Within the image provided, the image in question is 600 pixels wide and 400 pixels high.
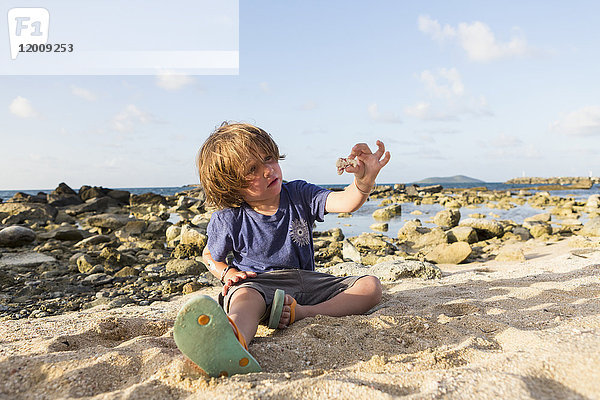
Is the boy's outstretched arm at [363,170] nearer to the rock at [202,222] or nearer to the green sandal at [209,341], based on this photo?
the green sandal at [209,341]

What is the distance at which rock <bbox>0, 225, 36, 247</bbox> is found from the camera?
287 inches

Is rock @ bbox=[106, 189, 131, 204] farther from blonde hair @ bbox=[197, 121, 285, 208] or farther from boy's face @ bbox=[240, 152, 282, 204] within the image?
boy's face @ bbox=[240, 152, 282, 204]

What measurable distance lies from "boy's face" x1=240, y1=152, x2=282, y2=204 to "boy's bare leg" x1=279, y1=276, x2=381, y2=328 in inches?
26.0

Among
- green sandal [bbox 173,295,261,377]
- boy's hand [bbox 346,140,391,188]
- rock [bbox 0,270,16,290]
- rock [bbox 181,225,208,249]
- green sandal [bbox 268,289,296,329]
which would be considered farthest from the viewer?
rock [bbox 181,225,208,249]

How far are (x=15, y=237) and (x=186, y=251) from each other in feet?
10.8

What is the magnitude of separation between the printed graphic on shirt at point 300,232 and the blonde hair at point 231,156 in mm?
397

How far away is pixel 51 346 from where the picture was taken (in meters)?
1.96

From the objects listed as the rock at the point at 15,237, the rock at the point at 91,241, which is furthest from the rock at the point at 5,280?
the rock at the point at 15,237

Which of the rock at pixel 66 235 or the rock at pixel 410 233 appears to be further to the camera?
the rock at pixel 410 233

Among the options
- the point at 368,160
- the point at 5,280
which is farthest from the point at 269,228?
the point at 5,280

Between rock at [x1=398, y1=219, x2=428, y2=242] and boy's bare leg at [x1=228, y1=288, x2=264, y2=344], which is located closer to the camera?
boy's bare leg at [x1=228, y1=288, x2=264, y2=344]

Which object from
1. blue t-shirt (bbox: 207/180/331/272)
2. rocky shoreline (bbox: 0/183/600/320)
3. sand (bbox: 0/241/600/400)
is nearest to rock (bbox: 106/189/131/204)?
rocky shoreline (bbox: 0/183/600/320)

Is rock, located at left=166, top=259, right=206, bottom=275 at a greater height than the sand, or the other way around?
the sand

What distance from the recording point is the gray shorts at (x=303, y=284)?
101 inches
